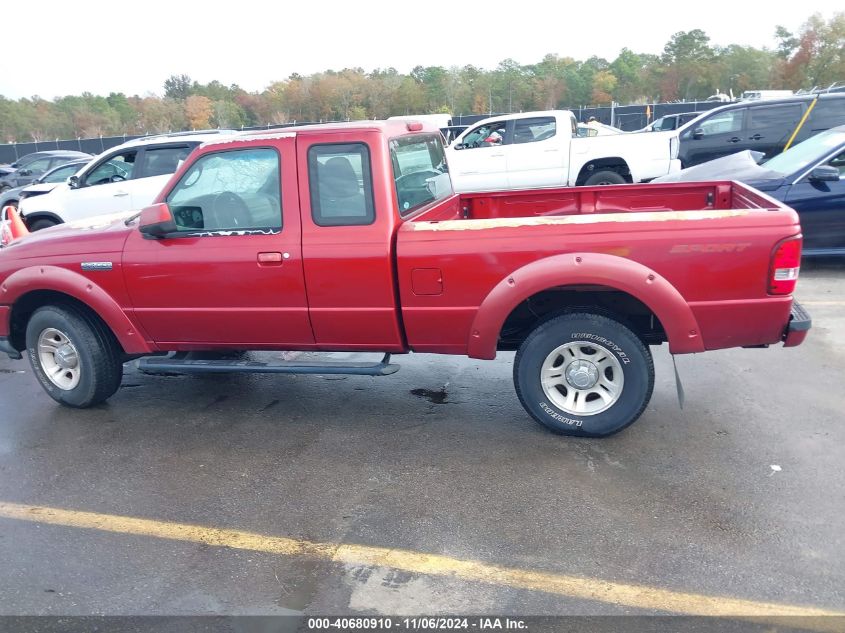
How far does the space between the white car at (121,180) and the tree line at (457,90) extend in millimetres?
47127

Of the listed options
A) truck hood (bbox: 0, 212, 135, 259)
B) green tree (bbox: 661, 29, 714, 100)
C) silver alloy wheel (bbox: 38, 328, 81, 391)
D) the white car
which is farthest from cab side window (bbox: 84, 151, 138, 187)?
green tree (bbox: 661, 29, 714, 100)

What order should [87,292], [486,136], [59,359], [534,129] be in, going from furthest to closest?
[486,136] < [534,129] < [59,359] < [87,292]

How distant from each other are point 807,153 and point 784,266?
200 inches

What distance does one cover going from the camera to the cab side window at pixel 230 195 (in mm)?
4332

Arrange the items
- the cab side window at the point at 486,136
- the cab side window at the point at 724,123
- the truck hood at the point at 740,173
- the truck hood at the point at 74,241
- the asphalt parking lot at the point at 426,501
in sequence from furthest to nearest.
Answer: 1. the cab side window at the point at 486,136
2. the cab side window at the point at 724,123
3. the truck hood at the point at 740,173
4. the truck hood at the point at 74,241
5. the asphalt parking lot at the point at 426,501

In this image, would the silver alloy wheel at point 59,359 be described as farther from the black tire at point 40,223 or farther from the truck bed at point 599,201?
the black tire at point 40,223

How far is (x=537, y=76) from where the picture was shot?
231ft

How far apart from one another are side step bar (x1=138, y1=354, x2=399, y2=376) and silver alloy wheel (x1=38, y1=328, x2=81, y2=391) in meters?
0.58

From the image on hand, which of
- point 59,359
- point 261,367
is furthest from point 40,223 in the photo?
point 261,367

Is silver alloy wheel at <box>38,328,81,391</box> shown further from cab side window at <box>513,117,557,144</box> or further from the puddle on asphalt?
cab side window at <box>513,117,557,144</box>

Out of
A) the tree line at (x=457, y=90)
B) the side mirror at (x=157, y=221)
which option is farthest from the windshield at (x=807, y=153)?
the tree line at (x=457, y=90)

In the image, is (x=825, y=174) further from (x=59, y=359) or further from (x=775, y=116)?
(x=59, y=359)

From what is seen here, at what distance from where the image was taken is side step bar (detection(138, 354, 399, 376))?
4332 millimetres

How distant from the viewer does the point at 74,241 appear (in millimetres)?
4727
